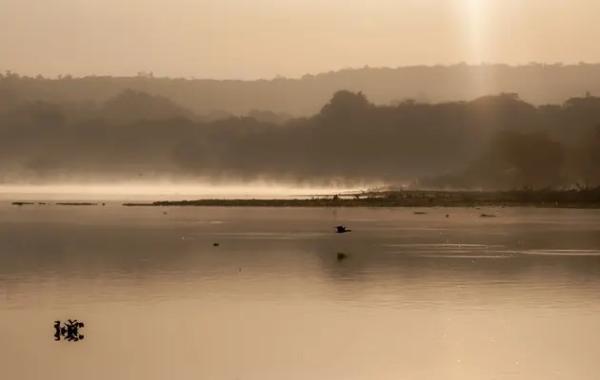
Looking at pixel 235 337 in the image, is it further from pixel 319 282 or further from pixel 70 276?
pixel 70 276

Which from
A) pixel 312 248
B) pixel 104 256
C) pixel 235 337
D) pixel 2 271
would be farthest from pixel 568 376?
pixel 312 248

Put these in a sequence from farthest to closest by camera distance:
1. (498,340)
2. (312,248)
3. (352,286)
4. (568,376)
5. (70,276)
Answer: (312,248), (70,276), (352,286), (498,340), (568,376)

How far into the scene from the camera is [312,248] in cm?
8906

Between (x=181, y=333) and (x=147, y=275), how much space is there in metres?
23.8

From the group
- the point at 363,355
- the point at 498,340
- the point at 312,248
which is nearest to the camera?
the point at 363,355

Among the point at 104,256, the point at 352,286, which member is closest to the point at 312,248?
the point at 104,256

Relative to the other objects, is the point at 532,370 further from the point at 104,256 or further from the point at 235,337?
the point at 104,256

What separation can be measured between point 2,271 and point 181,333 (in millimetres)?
28759

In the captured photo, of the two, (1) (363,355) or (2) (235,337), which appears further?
(2) (235,337)

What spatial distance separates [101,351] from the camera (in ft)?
101

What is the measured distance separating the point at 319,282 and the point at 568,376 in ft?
85.9

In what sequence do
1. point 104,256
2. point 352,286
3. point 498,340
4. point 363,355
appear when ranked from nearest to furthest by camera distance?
point 363,355 < point 498,340 < point 352,286 < point 104,256

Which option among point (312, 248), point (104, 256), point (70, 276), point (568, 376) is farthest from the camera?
point (312, 248)

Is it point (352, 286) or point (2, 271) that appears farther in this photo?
point (2, 271)
